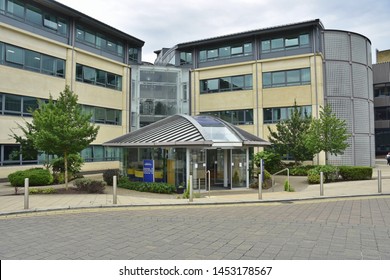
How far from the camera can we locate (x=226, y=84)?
3450 cm

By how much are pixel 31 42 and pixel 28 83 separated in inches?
129

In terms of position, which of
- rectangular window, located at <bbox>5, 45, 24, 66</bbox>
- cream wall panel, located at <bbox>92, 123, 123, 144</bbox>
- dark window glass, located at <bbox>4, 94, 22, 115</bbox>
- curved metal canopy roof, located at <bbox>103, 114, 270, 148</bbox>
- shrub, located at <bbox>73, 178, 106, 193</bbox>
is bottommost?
shrub, located at <bbox>73, 178, 106, 193</bbox>

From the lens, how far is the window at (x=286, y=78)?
30.6 m

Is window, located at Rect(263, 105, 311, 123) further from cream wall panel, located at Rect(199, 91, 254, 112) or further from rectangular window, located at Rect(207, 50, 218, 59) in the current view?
rectangular window, located at Rect(207, 50, 218, 59)

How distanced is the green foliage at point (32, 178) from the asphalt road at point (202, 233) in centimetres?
871

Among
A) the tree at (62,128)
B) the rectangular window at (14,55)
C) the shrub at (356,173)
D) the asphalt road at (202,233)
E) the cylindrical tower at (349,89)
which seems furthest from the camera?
the cylindrical tower at (349,89)

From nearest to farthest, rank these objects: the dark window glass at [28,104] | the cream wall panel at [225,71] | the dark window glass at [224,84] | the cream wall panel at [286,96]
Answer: the dark window glass at [28,104], the cream wall panel at [286,96], the cream wall panel at [225,71], the dark window glass at [224,84]

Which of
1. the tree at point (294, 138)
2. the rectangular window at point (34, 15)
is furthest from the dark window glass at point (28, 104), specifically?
the tree at point (294, 138)

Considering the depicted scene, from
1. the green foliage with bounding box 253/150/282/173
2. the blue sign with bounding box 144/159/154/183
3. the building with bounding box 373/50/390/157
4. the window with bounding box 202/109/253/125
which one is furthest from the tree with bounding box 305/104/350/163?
the building with bounding box 373/50/390/157

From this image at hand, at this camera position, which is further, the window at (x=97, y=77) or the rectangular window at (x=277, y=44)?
the rectangular window at (x=277, y=44)

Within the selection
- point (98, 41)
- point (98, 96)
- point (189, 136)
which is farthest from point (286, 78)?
point (98, 41)

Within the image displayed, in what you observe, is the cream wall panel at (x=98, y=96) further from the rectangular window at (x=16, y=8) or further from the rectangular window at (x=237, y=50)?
the rectangular window at (x=237, y=50)

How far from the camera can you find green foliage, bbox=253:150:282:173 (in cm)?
2497

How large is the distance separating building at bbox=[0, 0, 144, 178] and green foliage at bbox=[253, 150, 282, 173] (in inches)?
583
